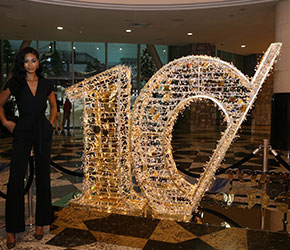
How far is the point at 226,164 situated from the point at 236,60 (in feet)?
37.5

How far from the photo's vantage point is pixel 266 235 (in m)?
2.48

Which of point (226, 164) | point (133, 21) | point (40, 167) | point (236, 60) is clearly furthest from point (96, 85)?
point (236, 60)

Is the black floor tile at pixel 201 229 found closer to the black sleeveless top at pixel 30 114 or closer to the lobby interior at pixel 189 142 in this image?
the lobby interior at pixel 189 142

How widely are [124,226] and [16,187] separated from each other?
37.7 inches

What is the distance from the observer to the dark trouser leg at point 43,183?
2.39 meters

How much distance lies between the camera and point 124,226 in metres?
2.72

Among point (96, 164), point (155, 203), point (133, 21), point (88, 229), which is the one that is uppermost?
point (133, 21)

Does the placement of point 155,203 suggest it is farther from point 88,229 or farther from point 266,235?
point 266,235

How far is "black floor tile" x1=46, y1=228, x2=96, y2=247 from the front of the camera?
8.12 ft

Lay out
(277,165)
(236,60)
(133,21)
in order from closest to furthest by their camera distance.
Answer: (277,165) < (133,21) < (236,60)

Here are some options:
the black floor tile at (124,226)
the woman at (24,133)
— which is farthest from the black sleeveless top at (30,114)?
the black floor tile at (124,226)

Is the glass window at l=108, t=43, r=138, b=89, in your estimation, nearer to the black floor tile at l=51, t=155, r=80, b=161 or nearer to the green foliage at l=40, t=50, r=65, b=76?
the green foliage at l=40, t=50, r=65, b=76

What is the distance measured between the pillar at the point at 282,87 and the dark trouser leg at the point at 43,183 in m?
5.70

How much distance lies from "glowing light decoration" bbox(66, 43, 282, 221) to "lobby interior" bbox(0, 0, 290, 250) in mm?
157
